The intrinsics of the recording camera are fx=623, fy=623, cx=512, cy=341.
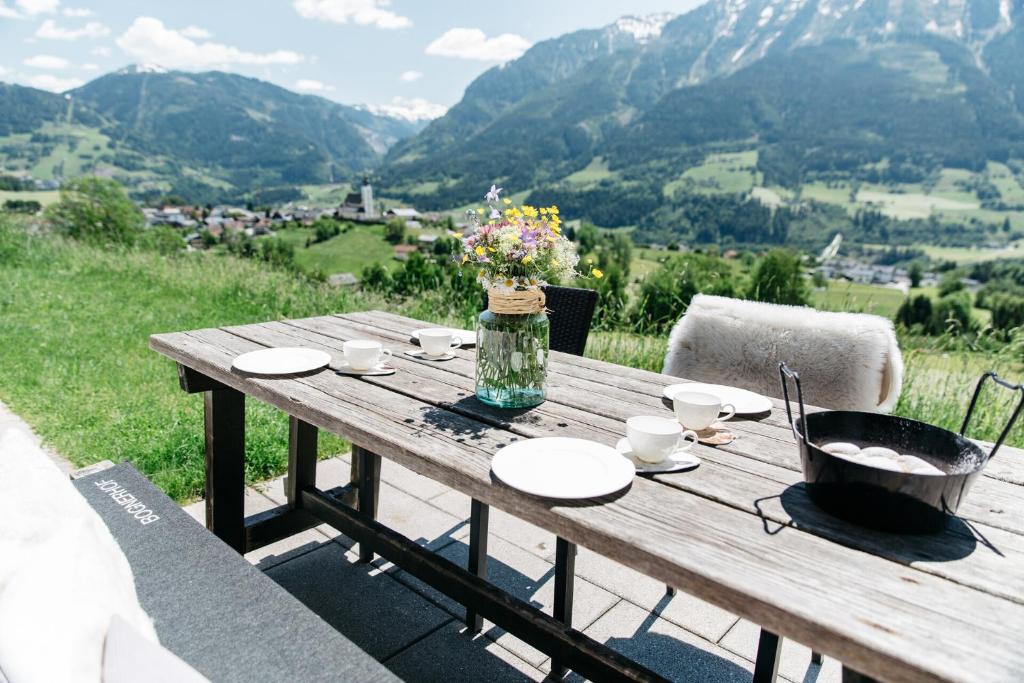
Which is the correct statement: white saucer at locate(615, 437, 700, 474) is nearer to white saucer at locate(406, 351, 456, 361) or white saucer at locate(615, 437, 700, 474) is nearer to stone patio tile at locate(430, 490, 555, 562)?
white saucer at locate(406, 351, 456, 361)

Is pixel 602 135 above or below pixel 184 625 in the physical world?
above

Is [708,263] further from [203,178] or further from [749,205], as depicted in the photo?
[203,178]

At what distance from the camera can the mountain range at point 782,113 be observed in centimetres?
9594

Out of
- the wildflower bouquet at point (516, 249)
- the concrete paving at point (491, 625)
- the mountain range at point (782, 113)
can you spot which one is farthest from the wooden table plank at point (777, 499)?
the mountain range at point (782, 113)

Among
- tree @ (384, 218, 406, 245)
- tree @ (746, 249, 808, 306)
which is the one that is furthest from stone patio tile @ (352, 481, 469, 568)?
tree @ (384, 218, 406, 245)

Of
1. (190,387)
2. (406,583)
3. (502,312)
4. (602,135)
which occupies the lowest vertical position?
(406,583)

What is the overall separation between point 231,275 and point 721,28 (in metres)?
213

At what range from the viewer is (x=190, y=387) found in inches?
75.9

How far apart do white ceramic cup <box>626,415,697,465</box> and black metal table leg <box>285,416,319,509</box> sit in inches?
50.9

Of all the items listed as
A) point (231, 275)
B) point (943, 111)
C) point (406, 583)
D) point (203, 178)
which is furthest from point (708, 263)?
point (203, 178)

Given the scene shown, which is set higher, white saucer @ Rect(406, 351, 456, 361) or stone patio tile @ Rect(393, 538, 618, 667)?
white saucer @ Rect(406, 351, 456, 361)

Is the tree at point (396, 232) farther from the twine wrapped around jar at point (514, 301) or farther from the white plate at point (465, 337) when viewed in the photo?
the twine wrapped around jar at point (514, 301)

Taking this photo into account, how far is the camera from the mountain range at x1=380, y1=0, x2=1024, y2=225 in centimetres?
9594

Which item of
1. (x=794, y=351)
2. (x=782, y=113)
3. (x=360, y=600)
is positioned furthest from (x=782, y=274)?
(x=782, y=113)
